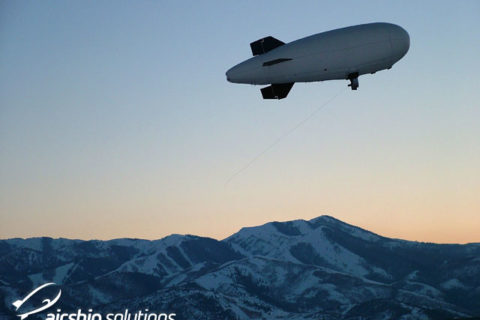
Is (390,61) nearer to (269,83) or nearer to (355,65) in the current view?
(355,65)

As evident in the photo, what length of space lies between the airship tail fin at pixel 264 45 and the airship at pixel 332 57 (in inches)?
173

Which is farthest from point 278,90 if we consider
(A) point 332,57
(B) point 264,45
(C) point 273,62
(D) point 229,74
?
(A) point 332,57

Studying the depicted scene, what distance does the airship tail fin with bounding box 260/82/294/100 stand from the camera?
12376 cm

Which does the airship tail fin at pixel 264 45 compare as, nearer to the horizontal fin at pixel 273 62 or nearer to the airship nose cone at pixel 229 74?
the airship nose cone at pixel 229 74

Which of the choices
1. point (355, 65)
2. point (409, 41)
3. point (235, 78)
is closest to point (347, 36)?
point (355, 65)

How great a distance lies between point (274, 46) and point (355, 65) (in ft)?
62.7

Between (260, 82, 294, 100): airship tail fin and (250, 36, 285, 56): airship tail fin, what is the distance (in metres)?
8.36

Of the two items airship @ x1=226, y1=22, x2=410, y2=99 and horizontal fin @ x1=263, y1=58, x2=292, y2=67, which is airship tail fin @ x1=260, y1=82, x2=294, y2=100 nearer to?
airship @ x1=226, y1=22, x2=410, y2=99

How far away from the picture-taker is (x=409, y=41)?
123750 mm

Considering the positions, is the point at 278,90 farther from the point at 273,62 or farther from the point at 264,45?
the point at 264,45

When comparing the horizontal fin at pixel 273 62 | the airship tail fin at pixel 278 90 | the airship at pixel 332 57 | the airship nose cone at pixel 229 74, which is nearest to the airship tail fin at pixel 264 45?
the airship at pixel 332 57

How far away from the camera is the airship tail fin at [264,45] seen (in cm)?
12781

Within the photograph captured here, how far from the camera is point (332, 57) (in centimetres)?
11600

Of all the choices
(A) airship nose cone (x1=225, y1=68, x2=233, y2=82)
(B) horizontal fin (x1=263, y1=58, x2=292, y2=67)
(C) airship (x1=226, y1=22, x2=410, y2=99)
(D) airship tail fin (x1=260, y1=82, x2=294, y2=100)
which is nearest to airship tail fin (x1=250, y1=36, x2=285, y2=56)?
(C) airship (x1=226, y1=22, x2=410, y2=99)
